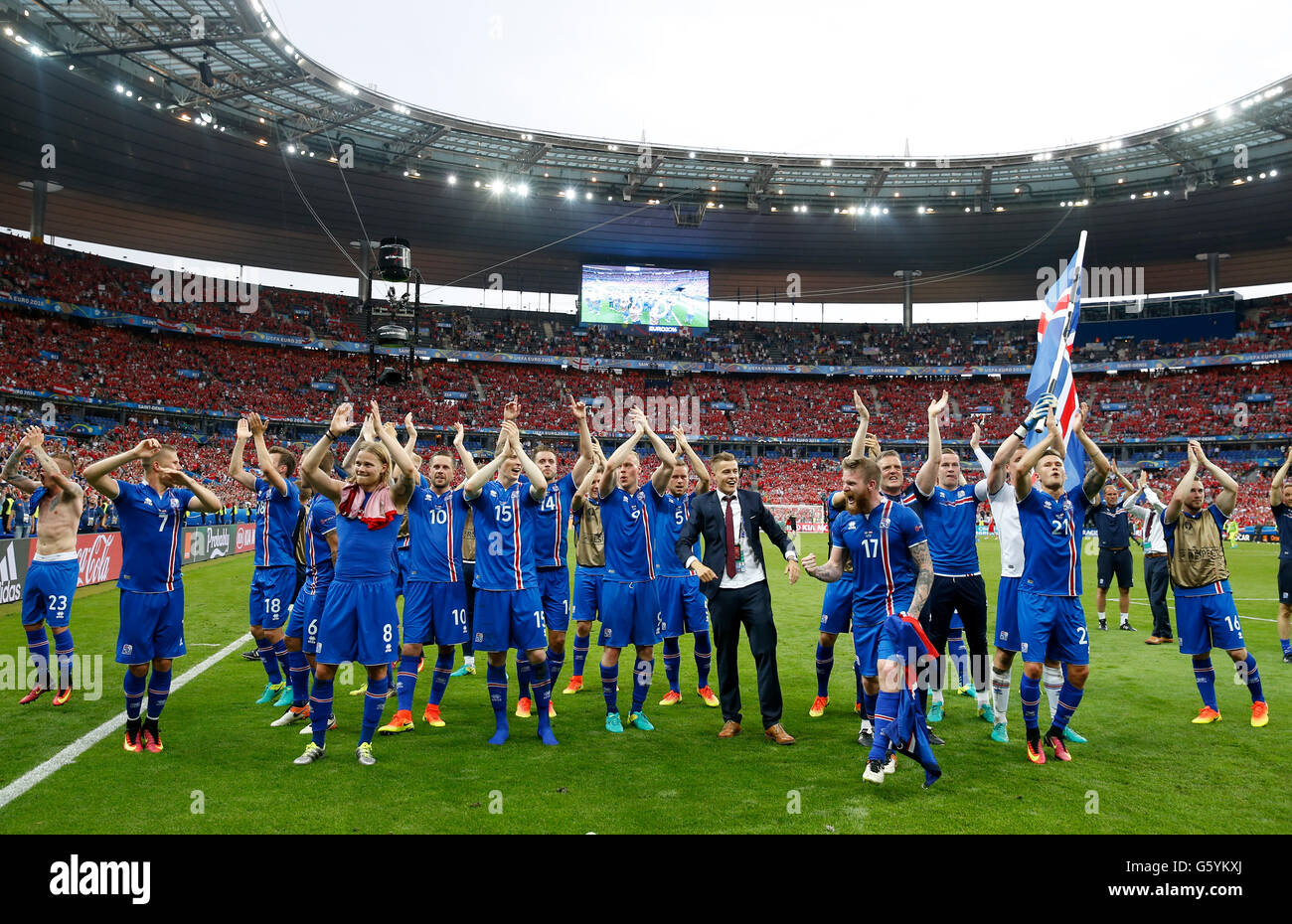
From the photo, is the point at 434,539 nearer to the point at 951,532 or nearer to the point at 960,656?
the point at 951,532

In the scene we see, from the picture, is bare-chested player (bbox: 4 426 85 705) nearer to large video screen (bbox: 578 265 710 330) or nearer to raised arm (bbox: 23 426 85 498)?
raised arm (bbox: 23 426 85 498)

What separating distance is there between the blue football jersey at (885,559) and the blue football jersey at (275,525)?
5.67 meters

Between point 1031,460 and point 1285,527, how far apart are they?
737 centimetres

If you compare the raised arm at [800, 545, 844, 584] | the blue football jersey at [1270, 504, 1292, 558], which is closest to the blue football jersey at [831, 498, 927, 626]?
the raised arm at [800, 545, 844, 584]

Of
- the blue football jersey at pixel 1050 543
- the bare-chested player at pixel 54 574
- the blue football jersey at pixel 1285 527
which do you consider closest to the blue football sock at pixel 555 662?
the blue football jersey at pixel 1050 543

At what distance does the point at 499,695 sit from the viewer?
682cm

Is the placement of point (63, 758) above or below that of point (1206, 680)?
below

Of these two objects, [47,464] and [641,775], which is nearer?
[641,775]

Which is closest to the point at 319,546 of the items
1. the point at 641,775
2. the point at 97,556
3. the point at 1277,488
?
the point at 641,775

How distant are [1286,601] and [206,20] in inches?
1289

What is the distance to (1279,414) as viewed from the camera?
51.1 metres

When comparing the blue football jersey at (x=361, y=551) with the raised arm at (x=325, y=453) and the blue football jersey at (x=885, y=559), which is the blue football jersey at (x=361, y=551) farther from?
the blue football jersey at (x=885, y=559)
